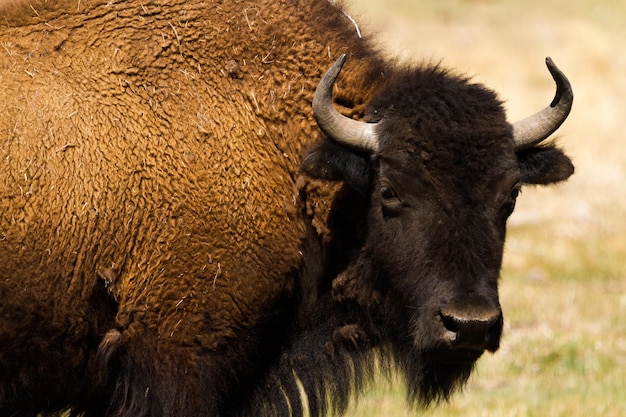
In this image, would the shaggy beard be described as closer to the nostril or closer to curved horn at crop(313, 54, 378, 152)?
the nostril

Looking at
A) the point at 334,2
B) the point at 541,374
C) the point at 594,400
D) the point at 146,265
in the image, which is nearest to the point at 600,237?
the point at 541,374

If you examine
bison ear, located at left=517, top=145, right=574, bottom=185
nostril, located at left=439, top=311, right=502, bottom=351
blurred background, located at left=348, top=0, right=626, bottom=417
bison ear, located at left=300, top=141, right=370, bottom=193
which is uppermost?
bison ear, located at left=300, top=141, right=370, bottom=193

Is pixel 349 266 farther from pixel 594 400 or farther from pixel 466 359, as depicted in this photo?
pixel 594 400

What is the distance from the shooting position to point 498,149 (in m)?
5.31

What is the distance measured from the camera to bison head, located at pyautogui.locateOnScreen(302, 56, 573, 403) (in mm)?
5125

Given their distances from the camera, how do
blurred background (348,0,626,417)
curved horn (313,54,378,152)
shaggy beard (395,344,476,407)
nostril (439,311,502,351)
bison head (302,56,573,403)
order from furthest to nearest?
→ blurred background (348,0,626,417)
shaggy beard (395,344,476,407)
curved horn (313,54,378,152)
bison head (302,56,573,403)
nostril (439,311,502,351)

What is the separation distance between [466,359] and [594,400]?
2970 mm

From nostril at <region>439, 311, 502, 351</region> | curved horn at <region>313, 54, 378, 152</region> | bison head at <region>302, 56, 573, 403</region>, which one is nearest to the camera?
nostril at <region>439, 311, 502, 351</region>

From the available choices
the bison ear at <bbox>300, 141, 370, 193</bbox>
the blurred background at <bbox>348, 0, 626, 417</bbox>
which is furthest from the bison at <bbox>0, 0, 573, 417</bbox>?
the blurred background at <bbox>348, 0, 626, 417</bbox>

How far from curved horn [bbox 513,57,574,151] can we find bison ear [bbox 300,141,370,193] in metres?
0.88

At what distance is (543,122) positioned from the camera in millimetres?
5566

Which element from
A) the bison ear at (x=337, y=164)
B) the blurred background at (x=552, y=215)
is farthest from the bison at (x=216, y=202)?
the blurred background at (x=552, y=215)

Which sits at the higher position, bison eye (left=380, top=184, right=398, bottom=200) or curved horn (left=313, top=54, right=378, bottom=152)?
curved horn (left=313, top=54, right=378, bottom=152)

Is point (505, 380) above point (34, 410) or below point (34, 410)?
below
